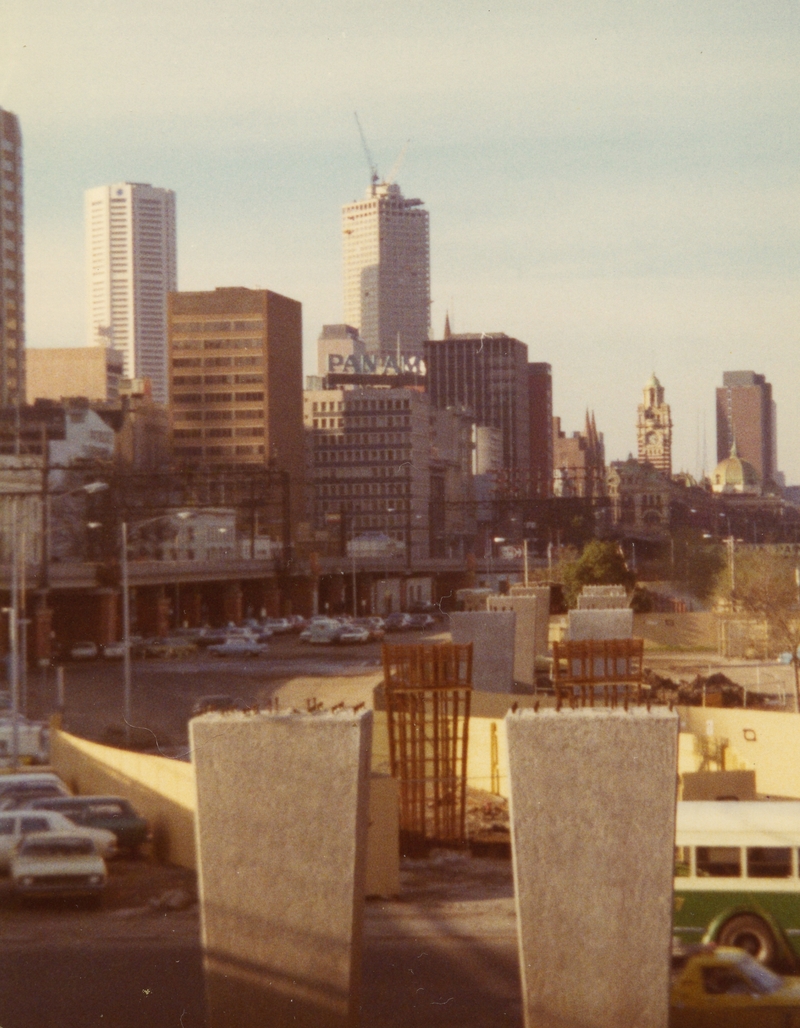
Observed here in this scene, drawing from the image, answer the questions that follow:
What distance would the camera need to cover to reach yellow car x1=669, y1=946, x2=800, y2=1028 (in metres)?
9.83

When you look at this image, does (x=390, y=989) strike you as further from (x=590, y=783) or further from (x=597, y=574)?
(x=597, y=574)

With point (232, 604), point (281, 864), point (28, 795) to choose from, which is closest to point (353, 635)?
point (232, 604)

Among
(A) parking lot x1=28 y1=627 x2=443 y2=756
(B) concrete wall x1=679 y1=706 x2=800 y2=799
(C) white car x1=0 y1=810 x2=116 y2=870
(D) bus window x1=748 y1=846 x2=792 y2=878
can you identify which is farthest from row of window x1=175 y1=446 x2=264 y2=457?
(D) bus window x1=748 y1=846 x2=792 y2=878

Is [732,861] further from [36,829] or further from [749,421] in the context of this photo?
[749,421]

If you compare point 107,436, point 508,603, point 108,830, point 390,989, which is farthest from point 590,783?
point 107,436

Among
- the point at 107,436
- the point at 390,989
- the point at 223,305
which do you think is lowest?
the point at 390,989

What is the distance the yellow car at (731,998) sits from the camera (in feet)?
32.2

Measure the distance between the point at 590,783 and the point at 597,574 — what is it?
4329 cm

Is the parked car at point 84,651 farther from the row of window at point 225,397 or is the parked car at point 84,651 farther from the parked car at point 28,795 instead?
the row of window at point 225,397

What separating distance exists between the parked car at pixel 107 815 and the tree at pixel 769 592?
19.1 metres

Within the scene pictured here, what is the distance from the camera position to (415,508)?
132375 mm

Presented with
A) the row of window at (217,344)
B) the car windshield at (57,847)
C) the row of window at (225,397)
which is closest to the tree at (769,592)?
the car windshield at (57,847)

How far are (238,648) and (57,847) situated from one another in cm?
3180

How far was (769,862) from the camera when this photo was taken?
39.1ft
